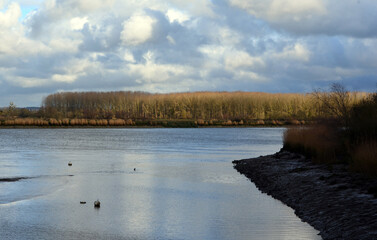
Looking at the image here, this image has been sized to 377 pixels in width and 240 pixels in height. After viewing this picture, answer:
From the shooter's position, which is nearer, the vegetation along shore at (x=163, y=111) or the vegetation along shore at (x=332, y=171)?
the vegetation along shore at (x=332, y=171)

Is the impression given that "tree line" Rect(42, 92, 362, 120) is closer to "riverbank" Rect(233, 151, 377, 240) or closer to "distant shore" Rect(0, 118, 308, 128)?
"distant shore" Rect(0, 118, 308, 128)

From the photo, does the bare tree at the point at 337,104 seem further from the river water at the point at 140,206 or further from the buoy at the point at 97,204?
the buoy at the point at 97,204

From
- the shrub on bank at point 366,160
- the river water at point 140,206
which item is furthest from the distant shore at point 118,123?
the shrub on bank at point 366,160

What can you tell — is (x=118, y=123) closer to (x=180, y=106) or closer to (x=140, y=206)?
(x=180, y=106)

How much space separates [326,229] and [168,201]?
628 cm

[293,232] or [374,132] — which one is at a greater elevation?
[374,132]

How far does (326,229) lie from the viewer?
1252 centimetres

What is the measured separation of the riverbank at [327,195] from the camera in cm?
1197

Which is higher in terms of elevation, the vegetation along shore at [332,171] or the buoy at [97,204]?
the vegetation along shore at [332,171]

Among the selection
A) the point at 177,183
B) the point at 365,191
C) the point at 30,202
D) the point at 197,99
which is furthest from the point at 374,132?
the point at 197,99

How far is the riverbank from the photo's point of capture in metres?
12.0

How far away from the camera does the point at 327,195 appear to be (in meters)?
15.5

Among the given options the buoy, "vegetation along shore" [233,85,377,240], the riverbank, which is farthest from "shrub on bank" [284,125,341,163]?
the buoy

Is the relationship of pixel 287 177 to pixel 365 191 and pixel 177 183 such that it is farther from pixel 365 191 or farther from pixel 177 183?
pixel 365 191
